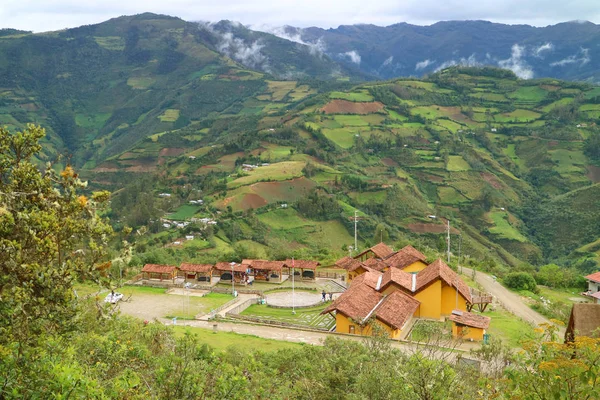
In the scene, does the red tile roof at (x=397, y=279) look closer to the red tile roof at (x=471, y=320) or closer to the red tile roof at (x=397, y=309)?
the red tile roof at (x=397, y=309)

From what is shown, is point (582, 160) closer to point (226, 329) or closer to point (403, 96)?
point (403, 96)

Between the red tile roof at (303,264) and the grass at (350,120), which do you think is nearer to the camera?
the red tile roof at (303,264)

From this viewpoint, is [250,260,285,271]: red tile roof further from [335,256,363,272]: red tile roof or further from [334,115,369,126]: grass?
[334,115,369,126]: grass

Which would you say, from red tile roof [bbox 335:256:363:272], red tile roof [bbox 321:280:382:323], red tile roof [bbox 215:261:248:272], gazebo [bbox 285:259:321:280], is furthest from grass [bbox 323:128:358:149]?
red tile roof [bbox 321:280:382:323]

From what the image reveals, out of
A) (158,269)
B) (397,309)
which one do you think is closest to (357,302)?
(397,309)

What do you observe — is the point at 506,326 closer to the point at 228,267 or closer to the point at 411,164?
the point at 228,267

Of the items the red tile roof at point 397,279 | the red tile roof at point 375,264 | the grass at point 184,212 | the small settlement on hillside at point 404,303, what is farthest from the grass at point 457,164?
the red tile roof at point 397,279
